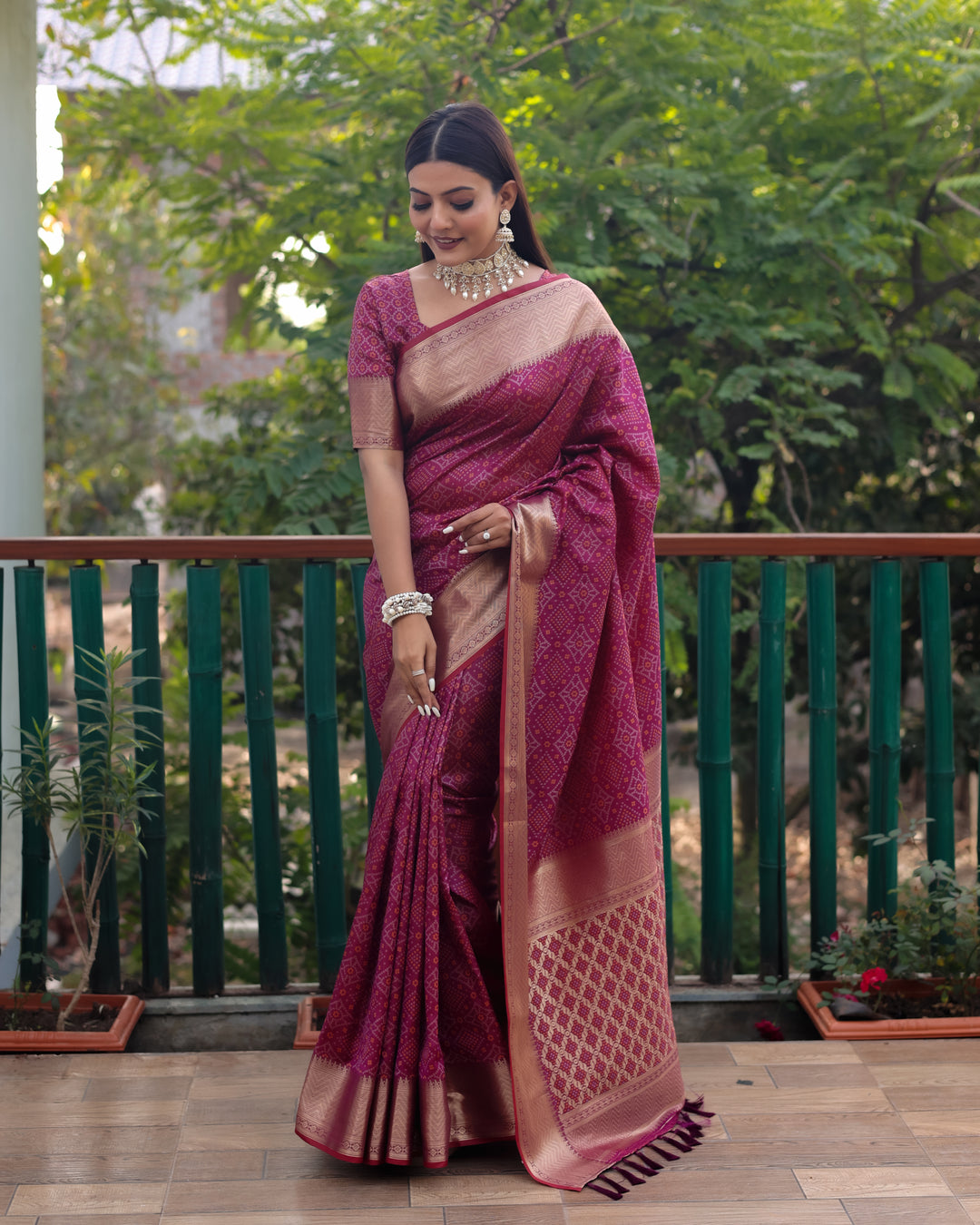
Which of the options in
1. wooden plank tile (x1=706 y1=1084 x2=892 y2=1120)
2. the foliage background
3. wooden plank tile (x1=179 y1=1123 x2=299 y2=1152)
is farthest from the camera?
the foliage background

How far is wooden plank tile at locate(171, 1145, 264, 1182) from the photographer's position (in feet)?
6.13

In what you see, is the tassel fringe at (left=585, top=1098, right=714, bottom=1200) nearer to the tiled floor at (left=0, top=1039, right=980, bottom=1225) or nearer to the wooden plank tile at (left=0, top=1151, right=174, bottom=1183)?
the tiled floor at (left=0, top=1039, right=980, bottom=1225)

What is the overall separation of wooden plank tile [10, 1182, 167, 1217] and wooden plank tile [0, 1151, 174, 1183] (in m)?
0.02

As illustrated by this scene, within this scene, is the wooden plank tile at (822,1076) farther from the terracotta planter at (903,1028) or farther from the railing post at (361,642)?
the railing post at (361,642)

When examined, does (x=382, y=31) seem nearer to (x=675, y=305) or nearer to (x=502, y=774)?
(x=675, y=305)

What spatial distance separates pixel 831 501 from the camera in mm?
4633

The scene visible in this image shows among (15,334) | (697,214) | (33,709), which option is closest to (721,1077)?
(33,709)

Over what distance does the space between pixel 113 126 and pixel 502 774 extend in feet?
Result: 12.5

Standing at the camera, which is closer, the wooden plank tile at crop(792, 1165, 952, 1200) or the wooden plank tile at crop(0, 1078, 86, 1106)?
the wooden plank tile at crop(792, 1165, 952, 1200)

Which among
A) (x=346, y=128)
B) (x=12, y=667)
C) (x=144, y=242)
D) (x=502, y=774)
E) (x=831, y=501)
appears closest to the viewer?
(x=502, y=774)

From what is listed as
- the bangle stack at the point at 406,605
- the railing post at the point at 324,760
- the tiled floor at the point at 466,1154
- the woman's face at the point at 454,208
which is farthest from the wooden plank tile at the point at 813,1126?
the woman's face at the point at 454,208

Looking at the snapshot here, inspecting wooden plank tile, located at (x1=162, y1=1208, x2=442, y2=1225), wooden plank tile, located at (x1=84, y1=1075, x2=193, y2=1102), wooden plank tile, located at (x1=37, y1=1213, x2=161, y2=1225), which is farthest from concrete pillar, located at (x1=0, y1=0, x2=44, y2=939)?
wooden plank tile, located at (x1=162, y1=1208, x2=442, y2=1225)

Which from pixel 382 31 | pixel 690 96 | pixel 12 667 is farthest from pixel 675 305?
pixel 12 667

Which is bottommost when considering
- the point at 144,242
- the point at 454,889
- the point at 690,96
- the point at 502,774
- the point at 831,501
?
the point at 454,889
